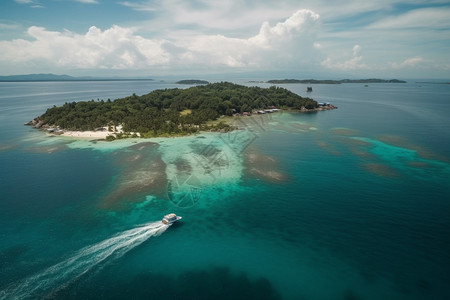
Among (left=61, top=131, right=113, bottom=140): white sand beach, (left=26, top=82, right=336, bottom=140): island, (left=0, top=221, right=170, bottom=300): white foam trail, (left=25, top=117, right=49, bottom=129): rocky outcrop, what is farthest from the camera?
(left=25, top=117, right=49, bottom=129): rocky outcrop

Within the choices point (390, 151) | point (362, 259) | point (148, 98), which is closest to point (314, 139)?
point (390, 151)

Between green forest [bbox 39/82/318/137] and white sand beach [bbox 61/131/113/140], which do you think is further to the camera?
green forest [bbox 39/82/318/137]

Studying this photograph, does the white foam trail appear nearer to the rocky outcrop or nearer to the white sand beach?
the white sand beach

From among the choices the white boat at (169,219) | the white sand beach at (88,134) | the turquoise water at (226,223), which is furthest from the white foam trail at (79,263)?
the white sand beach at (88,134)

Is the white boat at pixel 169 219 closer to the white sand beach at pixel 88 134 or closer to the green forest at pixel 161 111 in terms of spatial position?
the green forest at pixel 161 111

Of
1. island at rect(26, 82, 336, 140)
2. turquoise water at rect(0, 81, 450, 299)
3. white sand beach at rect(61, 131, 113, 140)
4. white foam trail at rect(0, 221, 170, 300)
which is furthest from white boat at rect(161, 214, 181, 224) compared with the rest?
white sand beach at rect(61, 131, 113, 140)

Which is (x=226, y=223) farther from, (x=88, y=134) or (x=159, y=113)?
(x=159, y=113)

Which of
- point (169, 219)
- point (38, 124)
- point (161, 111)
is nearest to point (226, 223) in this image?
point (169, 219)
